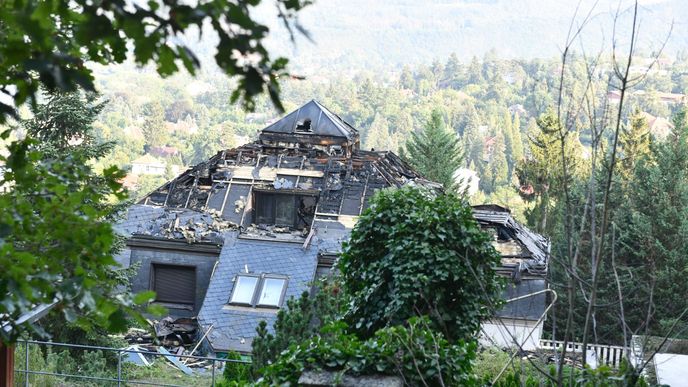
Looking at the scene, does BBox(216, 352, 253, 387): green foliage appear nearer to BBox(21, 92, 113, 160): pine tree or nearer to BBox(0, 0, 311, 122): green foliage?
BBox(21, 92, 113, 160): pine tree

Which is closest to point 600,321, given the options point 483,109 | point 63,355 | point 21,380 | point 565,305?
point 565,305

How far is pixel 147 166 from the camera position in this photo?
137m

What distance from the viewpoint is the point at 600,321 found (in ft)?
119

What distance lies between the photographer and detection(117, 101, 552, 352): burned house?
77.5ft

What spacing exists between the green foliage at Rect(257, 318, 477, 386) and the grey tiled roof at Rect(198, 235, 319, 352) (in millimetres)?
12684

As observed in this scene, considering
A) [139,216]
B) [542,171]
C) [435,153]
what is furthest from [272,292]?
[542,171]

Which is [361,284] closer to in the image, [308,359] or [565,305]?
[308,359]

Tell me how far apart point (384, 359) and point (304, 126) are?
84.4 ft

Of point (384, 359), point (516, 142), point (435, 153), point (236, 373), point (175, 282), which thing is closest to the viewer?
point (384, 359)

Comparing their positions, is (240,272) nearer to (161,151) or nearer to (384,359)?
(384,359)

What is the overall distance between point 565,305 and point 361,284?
23.7 m

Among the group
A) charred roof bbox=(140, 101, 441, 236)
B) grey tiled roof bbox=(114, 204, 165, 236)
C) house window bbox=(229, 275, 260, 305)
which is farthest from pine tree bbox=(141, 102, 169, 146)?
house window bbox=(229, 275, 260, 305)

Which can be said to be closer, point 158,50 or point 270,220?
point 158,50

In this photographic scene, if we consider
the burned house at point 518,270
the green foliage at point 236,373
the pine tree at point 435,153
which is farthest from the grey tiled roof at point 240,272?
the pine tree at point 435,153
